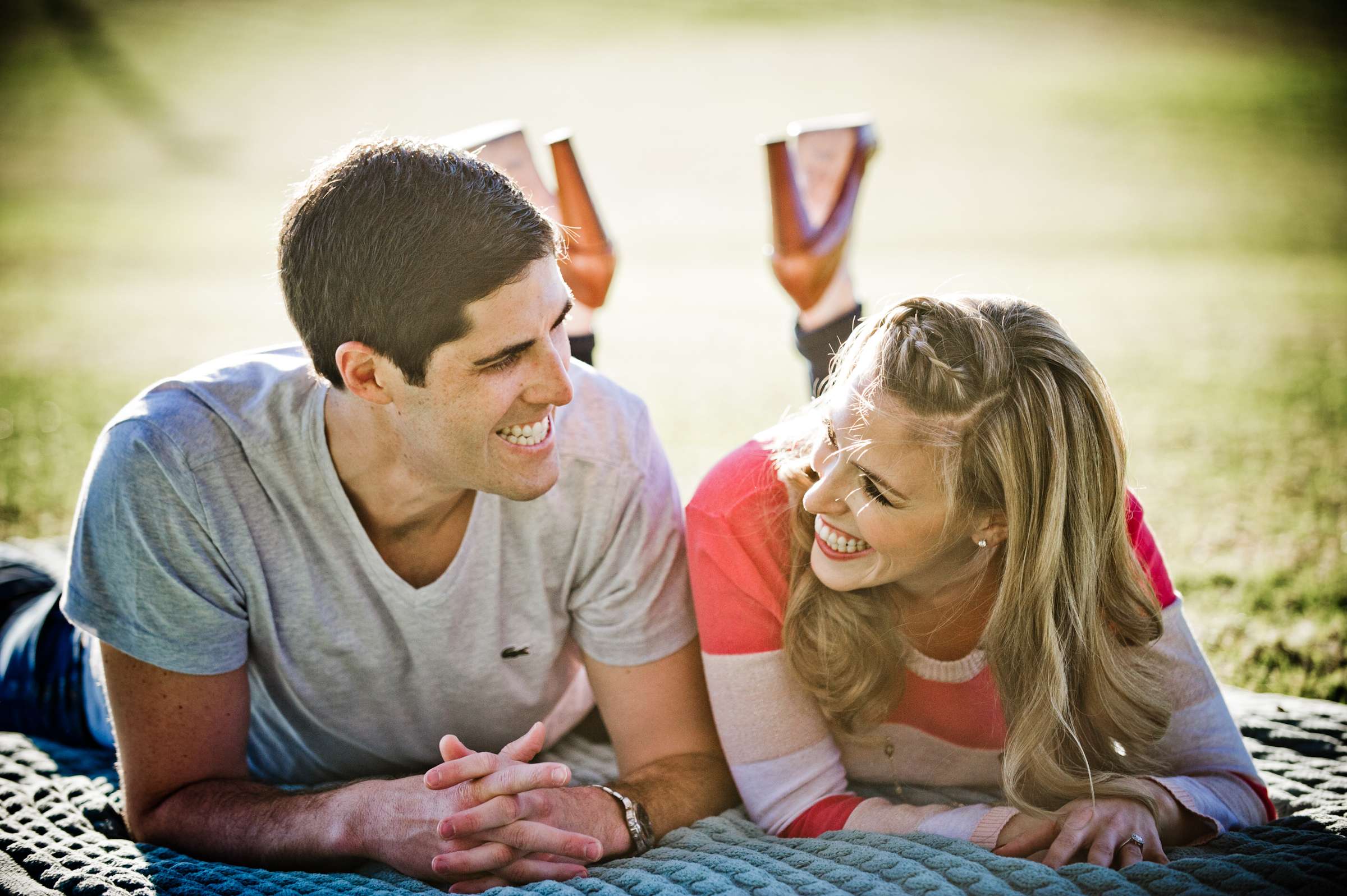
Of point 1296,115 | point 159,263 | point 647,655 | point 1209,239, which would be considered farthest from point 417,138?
point 1296,115

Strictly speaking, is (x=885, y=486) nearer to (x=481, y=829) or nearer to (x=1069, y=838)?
(x=1069, y=838)

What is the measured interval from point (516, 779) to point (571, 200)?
1.98m

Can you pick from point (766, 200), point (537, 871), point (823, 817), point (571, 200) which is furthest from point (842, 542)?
point (766, 200)

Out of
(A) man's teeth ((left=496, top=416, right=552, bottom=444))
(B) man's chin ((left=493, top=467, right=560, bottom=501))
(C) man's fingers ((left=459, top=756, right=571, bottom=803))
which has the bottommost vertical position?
(C) man's fingers ((left=459, top=756, right=571, bottom=803))

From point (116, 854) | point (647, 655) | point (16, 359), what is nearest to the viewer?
point (116, 854)

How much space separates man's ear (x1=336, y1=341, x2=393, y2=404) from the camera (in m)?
2.17

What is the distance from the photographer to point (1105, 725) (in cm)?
226

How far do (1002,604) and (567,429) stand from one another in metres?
1.03

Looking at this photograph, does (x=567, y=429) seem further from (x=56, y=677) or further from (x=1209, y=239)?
(x=1209, y=239)

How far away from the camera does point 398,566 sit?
242 cm

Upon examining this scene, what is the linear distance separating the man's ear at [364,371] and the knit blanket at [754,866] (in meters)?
0.97

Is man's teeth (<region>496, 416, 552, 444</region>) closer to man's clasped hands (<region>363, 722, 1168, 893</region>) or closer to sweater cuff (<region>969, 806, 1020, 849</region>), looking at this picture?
man's clasped hands (<region>363, 722, 1168, 893</region>)

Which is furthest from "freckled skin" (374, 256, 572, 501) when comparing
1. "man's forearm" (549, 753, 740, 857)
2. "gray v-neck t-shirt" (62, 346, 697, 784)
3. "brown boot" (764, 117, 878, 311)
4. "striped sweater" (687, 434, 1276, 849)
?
"brown boot" (764, 117, 878, 311)

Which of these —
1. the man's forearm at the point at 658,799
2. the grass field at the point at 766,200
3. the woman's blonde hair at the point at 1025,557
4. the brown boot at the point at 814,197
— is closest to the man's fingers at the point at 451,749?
the man's forearm at the point at 658,799
